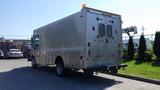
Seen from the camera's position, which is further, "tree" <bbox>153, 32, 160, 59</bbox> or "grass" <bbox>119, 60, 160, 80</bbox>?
"tree" <bbox>153, 32, 160, 59</bbox>

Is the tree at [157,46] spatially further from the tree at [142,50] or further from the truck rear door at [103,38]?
the truck rear door at [103,38]

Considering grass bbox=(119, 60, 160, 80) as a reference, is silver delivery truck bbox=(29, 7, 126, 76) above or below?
above

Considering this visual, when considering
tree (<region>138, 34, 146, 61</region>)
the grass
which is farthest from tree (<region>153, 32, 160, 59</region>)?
the grass

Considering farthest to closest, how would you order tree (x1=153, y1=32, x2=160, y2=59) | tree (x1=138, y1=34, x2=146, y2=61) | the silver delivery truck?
tree (x1=138, y1=34, x2=146, y2=61) → tree (x1=153, y1=32, x2=160, y2=59) → the silver delivery truck

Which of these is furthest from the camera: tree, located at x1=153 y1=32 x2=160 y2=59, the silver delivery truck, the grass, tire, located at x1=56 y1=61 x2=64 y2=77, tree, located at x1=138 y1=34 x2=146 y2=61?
tree, located at x1=138 y1=34 x2=146 y2=61

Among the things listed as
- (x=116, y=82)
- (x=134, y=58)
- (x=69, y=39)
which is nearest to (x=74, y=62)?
(x=69, y=39)

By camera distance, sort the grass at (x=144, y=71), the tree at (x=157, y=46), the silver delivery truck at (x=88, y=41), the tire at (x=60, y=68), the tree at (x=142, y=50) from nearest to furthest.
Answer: the silver delivery truck at (x=88, y=41)
the grass at (x=144, y=71)
the tire at (x=60, y=68)
the tree at (x=157, y=46)
the tree at (x=142, y=50)

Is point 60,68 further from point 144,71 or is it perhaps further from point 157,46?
point 157,46

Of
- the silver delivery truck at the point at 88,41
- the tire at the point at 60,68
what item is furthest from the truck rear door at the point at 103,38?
the tire at the point at 60,68

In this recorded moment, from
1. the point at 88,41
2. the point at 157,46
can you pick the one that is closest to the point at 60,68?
the point at 88,41

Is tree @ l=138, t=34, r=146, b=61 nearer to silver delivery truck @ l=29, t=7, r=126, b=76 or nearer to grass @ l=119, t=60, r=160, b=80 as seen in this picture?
grass @ l=119, t=60, r=160, b=80

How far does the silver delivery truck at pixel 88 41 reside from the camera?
11.9m

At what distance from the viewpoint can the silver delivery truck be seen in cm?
1185

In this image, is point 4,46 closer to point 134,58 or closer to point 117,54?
point 134,58
